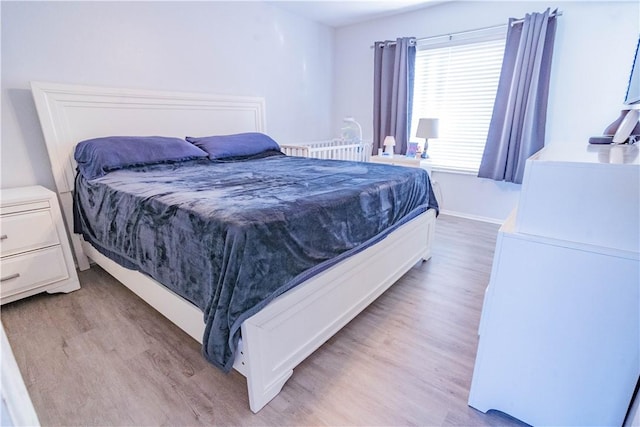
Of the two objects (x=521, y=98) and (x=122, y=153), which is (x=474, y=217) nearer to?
(x=521, y=98)

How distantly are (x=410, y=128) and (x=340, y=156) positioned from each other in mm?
969

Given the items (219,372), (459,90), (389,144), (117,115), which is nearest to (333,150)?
(389,144)

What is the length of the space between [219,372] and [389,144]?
10.0 ft

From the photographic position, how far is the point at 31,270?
1873 mm

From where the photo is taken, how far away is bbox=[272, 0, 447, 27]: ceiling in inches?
129

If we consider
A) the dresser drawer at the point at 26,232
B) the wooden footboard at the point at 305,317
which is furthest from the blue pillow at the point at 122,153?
the wooden footboard at the point at 305,317

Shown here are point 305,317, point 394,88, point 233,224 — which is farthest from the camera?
point 394,88

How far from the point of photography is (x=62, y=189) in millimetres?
2189

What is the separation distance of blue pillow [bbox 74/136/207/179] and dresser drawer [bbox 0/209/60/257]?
366 mm

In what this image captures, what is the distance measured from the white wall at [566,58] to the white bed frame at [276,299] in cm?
149

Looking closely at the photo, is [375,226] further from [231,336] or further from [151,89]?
[151,89]

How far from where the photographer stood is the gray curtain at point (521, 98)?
2734mm

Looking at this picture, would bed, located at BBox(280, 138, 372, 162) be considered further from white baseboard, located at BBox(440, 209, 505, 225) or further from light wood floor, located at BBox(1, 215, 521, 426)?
light wood floor, located at BBox(1, 215, 521, 426)

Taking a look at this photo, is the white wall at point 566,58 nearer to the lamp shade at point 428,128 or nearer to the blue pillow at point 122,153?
the lamp shade at point 428,128
